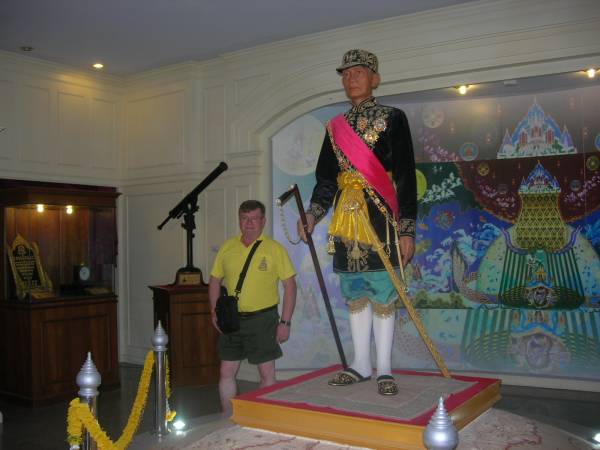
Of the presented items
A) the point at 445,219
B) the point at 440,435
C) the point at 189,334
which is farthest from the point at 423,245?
the point at 440,435

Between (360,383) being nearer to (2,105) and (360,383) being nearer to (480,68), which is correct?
(480,68)

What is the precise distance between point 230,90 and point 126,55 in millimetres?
1055

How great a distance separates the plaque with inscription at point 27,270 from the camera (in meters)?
5.35

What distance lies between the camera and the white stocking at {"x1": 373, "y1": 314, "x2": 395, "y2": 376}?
302 cm

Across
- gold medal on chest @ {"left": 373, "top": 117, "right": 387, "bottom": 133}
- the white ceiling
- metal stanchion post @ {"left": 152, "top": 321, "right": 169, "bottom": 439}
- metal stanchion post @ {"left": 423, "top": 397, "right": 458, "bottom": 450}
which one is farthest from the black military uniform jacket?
the white ceiling

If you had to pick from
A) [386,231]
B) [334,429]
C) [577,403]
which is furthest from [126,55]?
[577,403]

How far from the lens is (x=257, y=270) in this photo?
144 inches

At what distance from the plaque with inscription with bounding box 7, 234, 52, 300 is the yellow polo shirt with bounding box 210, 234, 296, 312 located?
239cm

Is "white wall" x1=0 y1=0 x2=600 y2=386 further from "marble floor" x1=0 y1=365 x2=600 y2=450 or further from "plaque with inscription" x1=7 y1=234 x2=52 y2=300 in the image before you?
"marble floor" x1=0 y1=365 x2=600 y2=450

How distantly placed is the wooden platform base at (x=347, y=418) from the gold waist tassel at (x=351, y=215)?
2.37 feet

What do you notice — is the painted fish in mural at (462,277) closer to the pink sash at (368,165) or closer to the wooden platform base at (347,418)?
the wooden platform base at (347,418)

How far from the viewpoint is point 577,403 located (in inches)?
196

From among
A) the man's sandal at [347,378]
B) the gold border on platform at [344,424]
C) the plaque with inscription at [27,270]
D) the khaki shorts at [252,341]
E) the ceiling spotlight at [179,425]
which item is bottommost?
the ceiling spotlight at [179,425]

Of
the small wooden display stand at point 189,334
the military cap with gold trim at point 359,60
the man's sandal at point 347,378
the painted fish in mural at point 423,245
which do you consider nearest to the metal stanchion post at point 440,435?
the man's sandal at point 347,378
